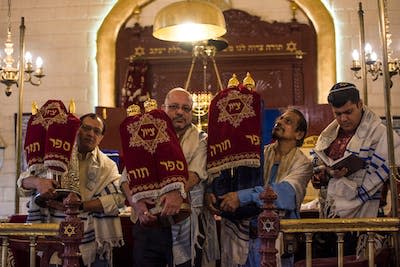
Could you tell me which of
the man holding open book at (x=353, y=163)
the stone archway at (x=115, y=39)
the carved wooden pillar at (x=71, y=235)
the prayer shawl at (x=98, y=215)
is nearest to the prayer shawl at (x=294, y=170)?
the man holding open book at (x=353, y=163)

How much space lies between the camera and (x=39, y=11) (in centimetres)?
709

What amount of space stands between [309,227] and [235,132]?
555 millimetres

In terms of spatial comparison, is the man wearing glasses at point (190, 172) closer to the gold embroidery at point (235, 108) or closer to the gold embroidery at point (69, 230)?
the gold embroidery at point (235, 108)

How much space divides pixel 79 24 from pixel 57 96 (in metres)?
0.79

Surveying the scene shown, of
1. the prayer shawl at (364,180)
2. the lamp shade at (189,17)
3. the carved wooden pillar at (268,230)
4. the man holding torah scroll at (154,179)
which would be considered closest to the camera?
the carved wooden pillar at (268,230)

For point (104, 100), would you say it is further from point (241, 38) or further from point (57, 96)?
point (241, 38)

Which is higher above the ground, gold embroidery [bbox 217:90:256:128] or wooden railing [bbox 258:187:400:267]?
gold embroidery [bbox 217:90:256:128]

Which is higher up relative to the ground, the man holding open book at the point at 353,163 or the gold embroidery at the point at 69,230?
the man holding open book at the point at 353,163

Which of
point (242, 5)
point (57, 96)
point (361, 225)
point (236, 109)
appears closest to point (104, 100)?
point (57, 96)

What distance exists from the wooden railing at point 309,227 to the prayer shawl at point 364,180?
206mm

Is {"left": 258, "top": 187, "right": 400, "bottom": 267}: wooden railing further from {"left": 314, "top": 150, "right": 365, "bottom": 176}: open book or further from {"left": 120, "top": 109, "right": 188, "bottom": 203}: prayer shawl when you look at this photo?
{"left": 120, "top": 109, "right": 188, "bottom": 203}: prayer shawl

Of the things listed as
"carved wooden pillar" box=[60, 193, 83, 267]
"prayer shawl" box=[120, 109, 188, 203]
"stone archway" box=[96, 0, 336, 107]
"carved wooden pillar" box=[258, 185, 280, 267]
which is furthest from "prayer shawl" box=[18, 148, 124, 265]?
"stone archway" box=[96, 0, 336, 107]

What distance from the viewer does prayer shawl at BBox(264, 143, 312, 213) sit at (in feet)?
10.3

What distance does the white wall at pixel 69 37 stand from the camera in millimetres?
6691
